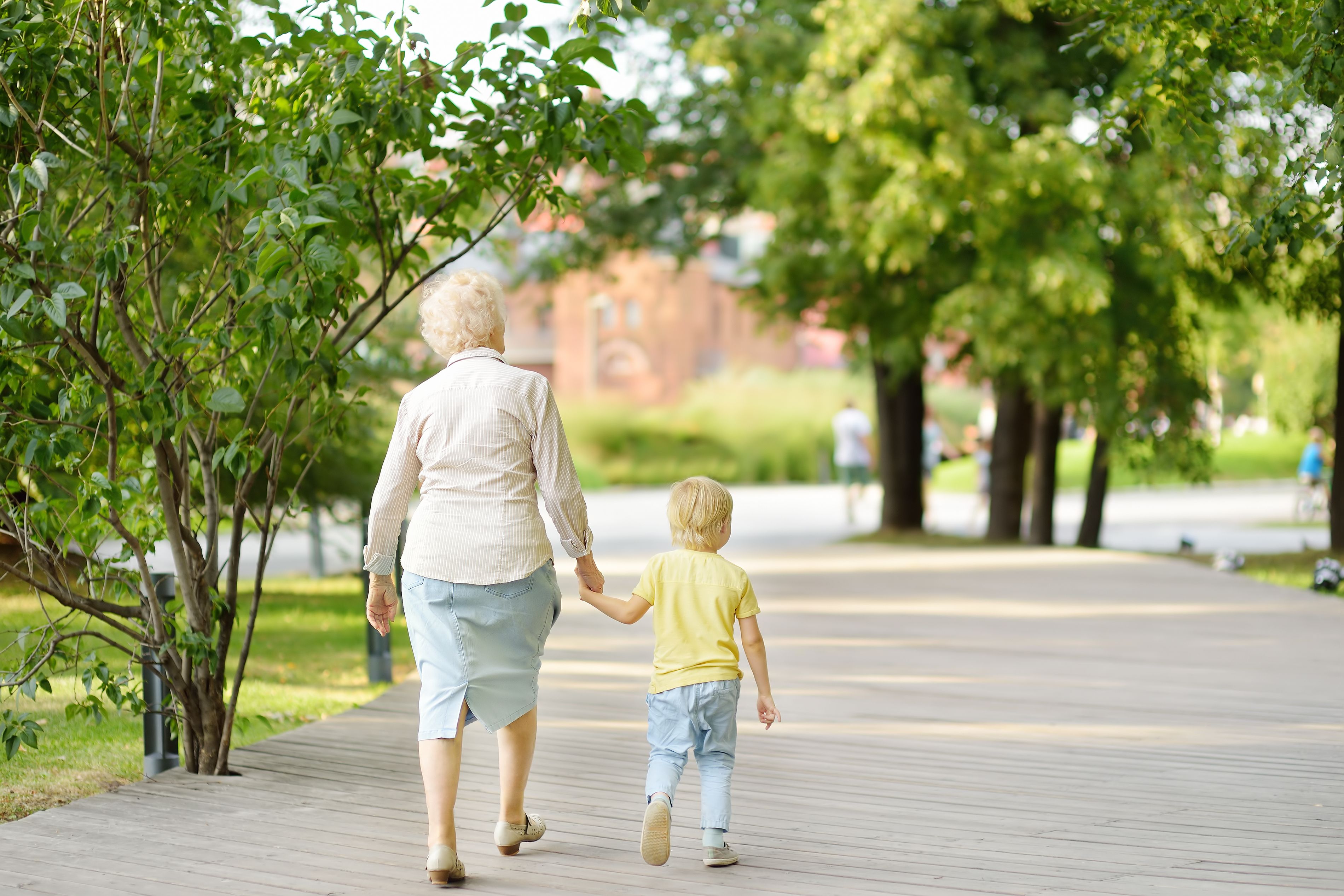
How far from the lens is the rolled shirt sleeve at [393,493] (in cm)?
413

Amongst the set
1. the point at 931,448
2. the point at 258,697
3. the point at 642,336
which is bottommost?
the point at 258,697

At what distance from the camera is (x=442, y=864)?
407 cm

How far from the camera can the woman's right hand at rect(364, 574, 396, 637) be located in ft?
13.8

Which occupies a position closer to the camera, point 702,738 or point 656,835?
A: point 656,835

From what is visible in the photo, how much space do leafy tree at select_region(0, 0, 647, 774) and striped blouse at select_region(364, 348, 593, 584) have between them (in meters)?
0.74

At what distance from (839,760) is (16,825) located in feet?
10.2

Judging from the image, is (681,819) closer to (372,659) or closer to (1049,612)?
(372,659)

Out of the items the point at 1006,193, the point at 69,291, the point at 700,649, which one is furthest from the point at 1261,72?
the point at 1006,193

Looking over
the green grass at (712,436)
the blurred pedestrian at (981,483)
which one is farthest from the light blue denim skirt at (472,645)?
the green grass at (712,436)

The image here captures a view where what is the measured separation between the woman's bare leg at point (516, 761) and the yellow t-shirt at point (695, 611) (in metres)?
0.42

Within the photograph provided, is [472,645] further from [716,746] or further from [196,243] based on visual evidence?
[196,243]

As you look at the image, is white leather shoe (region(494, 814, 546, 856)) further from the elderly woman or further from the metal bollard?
the metal bollard

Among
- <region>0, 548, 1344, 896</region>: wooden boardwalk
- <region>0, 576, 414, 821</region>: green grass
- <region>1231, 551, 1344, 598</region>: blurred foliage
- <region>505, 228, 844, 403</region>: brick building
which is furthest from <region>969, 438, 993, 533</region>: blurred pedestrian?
<region>505, 228, 844, 403</region>: brick building

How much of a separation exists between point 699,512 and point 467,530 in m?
0.71
